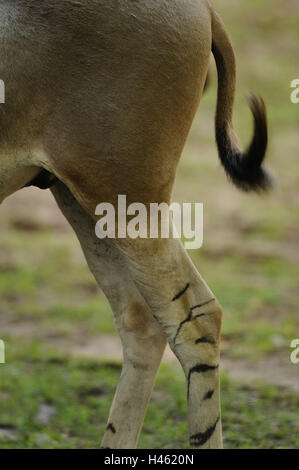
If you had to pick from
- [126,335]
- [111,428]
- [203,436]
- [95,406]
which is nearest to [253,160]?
[126,335]

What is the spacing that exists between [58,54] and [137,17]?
0.34 m

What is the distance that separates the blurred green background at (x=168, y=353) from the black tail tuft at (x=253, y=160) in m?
0.83

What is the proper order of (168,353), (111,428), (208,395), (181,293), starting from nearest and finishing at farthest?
(181,293) < (208,395) < (111,428) < (168,353)

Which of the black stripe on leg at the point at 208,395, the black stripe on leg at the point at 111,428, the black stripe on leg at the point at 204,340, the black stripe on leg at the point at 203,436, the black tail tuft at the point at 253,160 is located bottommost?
the black stripe on leg at the point at 203,436

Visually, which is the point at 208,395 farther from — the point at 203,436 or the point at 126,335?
the point at 126,335

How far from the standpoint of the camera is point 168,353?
20.3 ft

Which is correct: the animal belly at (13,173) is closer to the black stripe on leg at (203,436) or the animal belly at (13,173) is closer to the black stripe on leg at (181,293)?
the black stripe on leg at (181,293)

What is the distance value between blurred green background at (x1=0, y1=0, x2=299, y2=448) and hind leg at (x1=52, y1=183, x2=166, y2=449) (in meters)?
0.68

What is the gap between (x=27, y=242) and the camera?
8555 millimetres

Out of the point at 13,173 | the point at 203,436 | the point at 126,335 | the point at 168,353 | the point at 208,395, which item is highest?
the point at 168,353

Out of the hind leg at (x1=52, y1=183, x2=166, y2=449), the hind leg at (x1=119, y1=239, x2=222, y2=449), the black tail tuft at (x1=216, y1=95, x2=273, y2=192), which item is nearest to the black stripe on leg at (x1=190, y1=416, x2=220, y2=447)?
the hind leg at (x1=119, y1=239, x2=222, y2=449)

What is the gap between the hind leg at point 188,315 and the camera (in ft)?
10.9

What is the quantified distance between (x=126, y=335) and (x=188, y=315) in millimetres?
403

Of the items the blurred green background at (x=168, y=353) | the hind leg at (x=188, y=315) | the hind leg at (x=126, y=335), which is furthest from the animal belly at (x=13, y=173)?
the blurred green background at (x=168, y=353)
